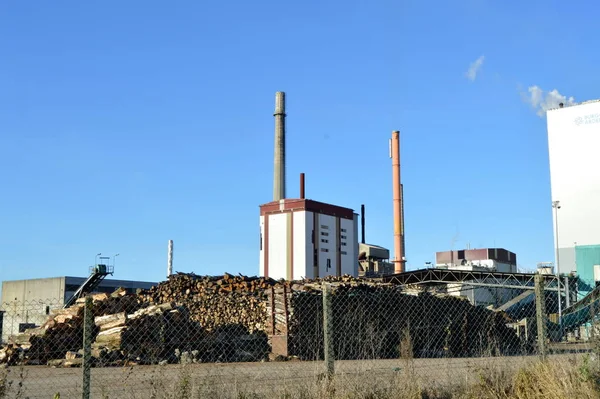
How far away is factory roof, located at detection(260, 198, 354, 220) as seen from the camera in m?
70.1

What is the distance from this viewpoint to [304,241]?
69.1 metres

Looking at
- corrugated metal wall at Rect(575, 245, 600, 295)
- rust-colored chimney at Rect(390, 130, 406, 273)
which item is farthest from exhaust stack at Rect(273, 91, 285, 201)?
corrugated metal wall at Rect(575, 245, 600, 295)

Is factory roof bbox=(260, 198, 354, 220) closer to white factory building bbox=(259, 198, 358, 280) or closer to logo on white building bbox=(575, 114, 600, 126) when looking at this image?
white factory building bbox=(259, 198, 358, 280)

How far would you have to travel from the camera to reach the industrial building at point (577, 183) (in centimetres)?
5369

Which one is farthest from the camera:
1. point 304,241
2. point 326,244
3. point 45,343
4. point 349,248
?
point 349,248

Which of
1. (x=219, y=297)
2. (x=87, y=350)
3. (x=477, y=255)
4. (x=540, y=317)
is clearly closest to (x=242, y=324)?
(x=219, y=297)

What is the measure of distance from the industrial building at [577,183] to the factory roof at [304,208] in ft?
79.0

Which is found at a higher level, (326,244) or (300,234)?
(300,234)

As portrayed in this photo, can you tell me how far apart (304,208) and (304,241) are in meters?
3.35

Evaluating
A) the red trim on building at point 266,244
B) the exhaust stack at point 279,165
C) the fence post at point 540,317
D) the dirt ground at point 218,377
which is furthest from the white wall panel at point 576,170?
the fence post at point 540,317

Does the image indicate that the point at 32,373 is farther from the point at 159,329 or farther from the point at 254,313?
the point at 254,313

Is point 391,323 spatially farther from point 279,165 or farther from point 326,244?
point 279,165

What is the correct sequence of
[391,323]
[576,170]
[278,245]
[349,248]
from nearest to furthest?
[391,323]
[576,170]
[278,245]
[349,248]

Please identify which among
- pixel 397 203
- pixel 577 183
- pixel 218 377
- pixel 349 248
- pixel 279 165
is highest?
pixel 279 165
